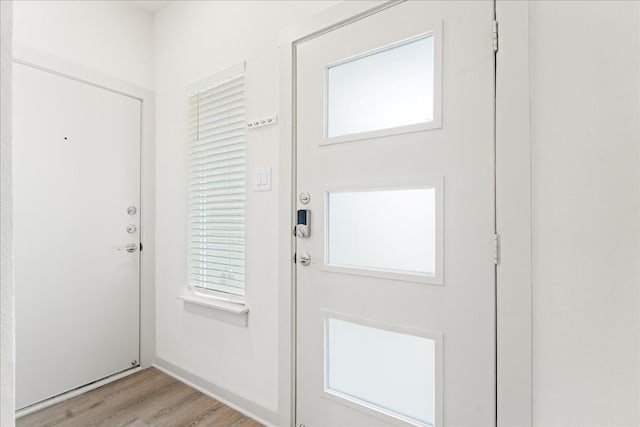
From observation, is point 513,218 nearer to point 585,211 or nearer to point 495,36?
point 585,211

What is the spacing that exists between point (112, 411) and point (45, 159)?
62.4 inches

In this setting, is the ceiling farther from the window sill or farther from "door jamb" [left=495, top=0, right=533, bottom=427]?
"door jamb" [left=495, top=0, right=533, bottom=427]

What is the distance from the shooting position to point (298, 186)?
5.50ft

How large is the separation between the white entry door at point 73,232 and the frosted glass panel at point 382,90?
5.63 ft

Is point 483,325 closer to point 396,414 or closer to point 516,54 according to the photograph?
point 396,414

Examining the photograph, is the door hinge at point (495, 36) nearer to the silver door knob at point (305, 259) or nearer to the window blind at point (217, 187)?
the silver door knob at point (305, 259)

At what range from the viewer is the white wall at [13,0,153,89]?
6.44 feet

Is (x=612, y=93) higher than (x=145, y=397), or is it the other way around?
(x=612, y=93)

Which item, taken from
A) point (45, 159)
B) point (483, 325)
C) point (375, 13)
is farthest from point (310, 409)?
point (45, 159)

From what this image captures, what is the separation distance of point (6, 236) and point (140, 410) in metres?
2.10

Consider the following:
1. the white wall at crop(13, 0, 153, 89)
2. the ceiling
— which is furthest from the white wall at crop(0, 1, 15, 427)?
the ceiling

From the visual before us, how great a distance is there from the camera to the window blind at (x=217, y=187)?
Answer: 199 centimetres

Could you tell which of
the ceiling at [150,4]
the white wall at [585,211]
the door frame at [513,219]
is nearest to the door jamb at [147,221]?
the ceiling at [150,4]

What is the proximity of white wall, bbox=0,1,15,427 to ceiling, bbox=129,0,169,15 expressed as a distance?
2.63 metres
